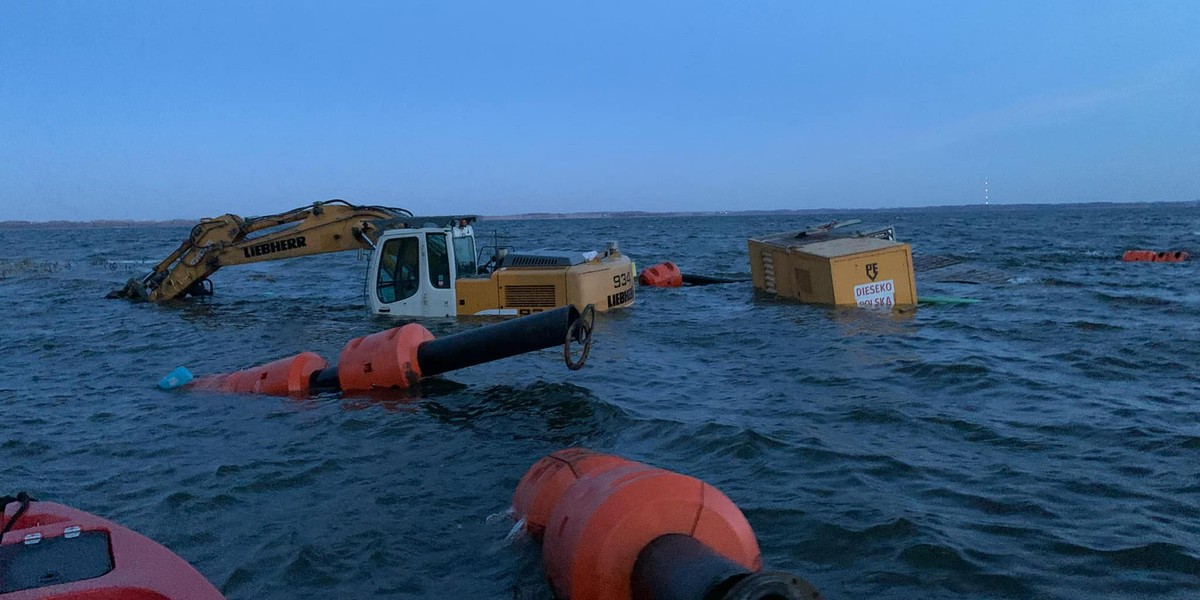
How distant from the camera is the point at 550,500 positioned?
179 inches

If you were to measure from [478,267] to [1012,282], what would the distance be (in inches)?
475

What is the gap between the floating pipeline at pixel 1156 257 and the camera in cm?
2327

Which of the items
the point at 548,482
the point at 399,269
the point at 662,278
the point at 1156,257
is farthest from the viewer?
the point at 1156,257

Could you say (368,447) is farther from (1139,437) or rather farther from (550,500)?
(1139,437)

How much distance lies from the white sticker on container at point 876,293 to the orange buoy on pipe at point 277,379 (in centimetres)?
857

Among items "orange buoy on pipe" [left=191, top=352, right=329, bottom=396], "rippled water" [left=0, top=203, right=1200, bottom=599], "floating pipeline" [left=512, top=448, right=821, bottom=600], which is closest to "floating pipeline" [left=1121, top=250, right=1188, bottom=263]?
"rippled water" [left=0, top=203, right=1200, bottom=599]

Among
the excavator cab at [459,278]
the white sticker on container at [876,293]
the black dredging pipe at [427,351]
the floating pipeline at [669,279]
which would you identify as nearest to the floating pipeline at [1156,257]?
the floating pipeline at [669,279]

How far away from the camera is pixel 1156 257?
2398 centimetres

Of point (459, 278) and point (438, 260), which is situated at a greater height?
point (438, 260)

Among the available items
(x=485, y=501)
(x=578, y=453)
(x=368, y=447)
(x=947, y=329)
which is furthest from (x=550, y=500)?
(x=947, y=329)

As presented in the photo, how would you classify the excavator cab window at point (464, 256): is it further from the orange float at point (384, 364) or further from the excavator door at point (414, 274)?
the orange float at point (384, 364)

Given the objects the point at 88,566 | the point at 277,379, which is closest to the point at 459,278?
the point at 277,379

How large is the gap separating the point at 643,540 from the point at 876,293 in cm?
1152

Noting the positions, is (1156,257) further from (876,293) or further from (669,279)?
(876,293)
